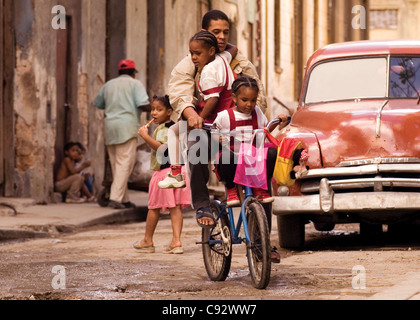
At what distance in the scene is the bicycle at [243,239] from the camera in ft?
25.8

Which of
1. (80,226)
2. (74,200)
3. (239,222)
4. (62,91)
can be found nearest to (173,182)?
(239,222)

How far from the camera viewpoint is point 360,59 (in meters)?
12.3

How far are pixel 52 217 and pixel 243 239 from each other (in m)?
7.55

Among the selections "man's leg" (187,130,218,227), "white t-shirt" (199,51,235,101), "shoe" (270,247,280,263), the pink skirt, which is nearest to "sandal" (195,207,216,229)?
"man's leg" (187,130,218,227)

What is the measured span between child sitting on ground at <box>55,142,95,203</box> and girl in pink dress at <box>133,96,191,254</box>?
7.08m

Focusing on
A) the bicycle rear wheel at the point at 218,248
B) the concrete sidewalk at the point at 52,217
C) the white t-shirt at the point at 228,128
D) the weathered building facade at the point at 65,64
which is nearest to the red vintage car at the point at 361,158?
the bicycle rear wheel at the point at 218,248

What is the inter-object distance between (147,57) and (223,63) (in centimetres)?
1433

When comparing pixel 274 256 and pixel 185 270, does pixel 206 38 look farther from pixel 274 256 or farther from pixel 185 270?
pixel 185 270

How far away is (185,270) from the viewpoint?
31.2 feet

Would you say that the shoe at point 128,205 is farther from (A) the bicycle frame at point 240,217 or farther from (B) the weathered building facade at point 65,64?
(A) the bicycle frame at point 240,217

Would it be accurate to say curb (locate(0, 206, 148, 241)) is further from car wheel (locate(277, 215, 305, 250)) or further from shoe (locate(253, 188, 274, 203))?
shoe (locate(253, 188, 274, 203))

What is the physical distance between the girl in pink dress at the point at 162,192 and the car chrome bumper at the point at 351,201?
1113 mm

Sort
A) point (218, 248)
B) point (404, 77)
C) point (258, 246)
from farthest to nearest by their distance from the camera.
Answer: point (404, 77) → point (218, 248) → point (258, 246)

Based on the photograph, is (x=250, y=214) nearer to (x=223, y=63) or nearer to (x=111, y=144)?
(x=223, y=63)
